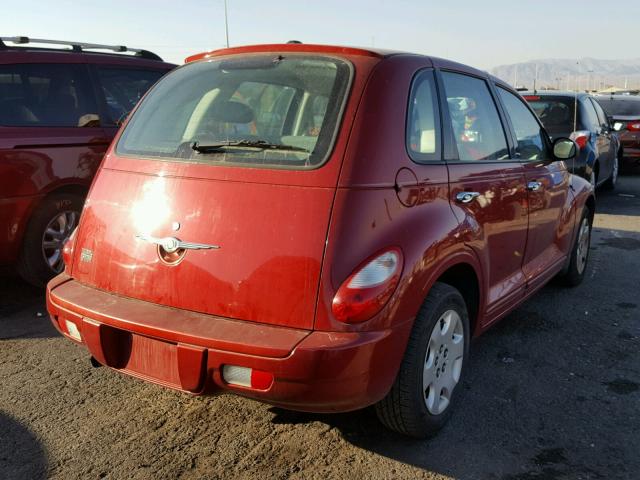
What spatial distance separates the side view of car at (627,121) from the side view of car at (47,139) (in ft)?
32.5

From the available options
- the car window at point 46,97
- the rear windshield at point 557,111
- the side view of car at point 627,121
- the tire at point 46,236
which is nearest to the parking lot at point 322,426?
the tire at point 46,236

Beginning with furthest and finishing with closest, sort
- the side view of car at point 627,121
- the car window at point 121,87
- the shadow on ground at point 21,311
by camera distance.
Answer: the side view of car at point 627,121 → the car window at point 121,87 → the shadow on ground at point 21,311

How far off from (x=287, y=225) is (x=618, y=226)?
22.5 ft

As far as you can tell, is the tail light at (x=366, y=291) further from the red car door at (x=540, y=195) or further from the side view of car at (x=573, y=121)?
the side view of car at (x=573, y=121)

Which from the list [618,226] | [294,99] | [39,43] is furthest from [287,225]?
[618,226]

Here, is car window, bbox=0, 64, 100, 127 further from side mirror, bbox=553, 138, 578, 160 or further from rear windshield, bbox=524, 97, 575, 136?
rear windshield, bbox=524, 97, 575, 136

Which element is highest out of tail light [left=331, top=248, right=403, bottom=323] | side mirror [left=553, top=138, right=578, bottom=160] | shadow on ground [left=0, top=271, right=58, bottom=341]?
side mirror [left=553, top=138, right=578, bottom=160]

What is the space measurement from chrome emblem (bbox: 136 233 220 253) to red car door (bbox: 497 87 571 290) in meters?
2.25

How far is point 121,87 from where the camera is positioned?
5.69 m

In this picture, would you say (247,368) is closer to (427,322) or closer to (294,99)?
(427,322)

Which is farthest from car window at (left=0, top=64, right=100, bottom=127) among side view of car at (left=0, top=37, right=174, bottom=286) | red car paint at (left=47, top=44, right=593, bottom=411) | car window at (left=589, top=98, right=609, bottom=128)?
car window at (left=589, top=98, right=609, bottom=128)

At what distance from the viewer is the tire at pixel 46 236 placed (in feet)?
16.0

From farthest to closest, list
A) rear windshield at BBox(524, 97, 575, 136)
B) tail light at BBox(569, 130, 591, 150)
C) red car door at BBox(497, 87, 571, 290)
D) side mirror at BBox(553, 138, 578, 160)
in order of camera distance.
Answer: rear windshield at BBox(524, 97, 575, 136), tail light at BBox(569, 130, 591, 150), side mirror at BBox(553, 138, 578, 160), red car door at BBox(497, 87, 571, 290)

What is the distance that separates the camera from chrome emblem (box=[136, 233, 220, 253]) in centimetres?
254
